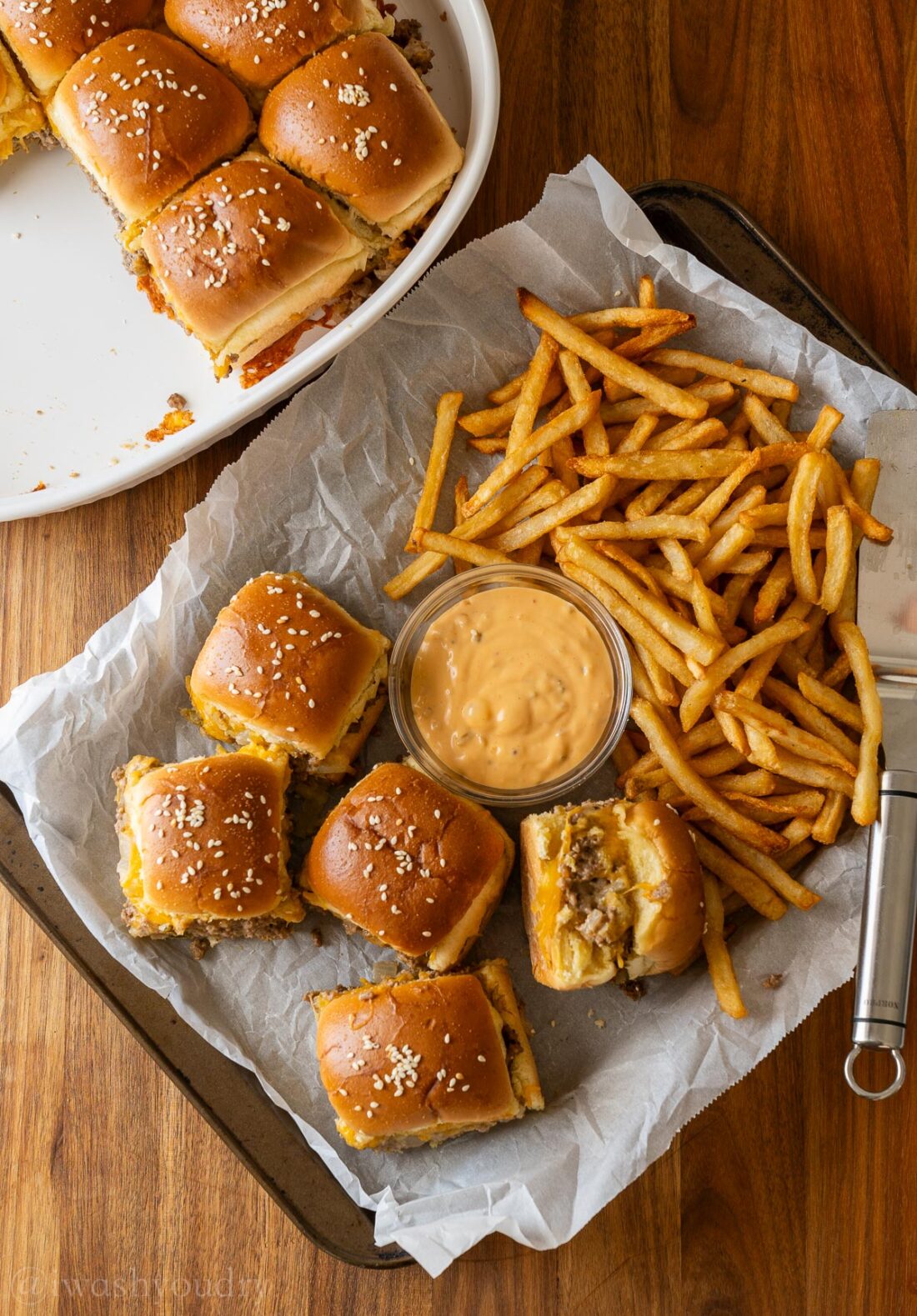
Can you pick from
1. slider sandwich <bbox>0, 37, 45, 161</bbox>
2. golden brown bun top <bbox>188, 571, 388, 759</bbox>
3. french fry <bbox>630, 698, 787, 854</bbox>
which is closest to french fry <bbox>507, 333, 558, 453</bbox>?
golden brown bun top <bbox>188, 571, 388, 759</bbox>

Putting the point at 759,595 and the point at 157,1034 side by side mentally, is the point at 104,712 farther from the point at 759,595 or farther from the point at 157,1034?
the point at 759,595


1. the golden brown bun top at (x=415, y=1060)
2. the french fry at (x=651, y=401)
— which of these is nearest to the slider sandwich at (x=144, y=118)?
the french fry at (x=651, y=401)

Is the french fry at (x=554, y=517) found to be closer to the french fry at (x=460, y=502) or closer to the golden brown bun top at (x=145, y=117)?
the french fry at (x=460, y=502)

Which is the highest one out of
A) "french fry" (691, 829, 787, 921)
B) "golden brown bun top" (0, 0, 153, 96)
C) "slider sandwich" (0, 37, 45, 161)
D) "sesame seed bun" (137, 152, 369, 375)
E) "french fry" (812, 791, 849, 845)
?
"golden brown bun top" (0, 0, 153, 96)

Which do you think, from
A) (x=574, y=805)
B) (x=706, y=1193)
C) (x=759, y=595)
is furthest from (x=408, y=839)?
(x=706, y=1193)

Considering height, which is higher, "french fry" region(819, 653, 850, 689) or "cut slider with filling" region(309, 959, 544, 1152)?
"french fry" region(819, 653, 850, 689)

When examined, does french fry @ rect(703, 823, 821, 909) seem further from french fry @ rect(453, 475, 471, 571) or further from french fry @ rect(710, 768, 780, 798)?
french fry @ rect(453, 475, 471, 571)
